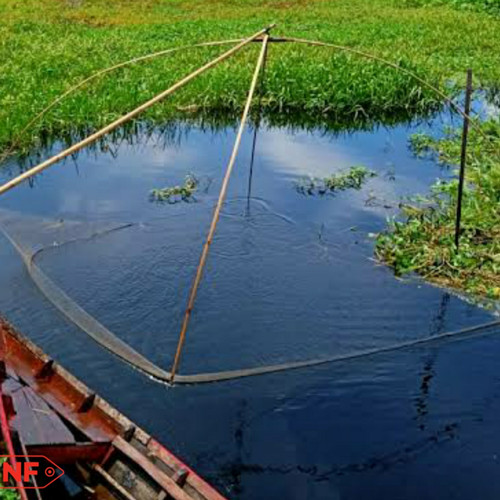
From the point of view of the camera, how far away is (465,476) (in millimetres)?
5055

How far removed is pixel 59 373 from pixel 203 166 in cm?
646

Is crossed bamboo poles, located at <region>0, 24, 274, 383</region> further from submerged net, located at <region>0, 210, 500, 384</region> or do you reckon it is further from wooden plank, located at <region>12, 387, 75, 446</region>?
wooden plank, located at <region>12, 387, 75, 446</region>

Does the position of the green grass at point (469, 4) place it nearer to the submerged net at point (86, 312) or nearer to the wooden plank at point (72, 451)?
the submerged net at point (86, 312)

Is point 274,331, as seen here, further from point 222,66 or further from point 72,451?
point 222,66

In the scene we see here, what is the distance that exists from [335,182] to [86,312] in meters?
4.67

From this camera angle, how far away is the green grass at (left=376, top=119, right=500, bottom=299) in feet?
24.6

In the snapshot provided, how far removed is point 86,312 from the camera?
6.85m

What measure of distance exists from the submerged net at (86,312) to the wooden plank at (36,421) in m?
1.05

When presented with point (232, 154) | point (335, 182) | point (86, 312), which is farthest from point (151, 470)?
point (335, 182)

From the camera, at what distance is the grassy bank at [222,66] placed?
12484 millimetres

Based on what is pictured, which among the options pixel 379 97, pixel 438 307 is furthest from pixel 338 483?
pixel 379 97

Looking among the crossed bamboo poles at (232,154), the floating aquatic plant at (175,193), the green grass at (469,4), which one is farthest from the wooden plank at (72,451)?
the green grass at (469,4)

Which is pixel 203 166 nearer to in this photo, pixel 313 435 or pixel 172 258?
pixel 172 258
